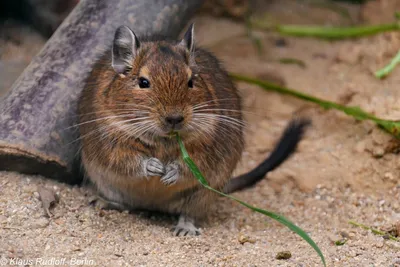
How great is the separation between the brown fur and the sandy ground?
0.28m

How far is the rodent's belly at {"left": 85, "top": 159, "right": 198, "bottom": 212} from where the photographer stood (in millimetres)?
4961

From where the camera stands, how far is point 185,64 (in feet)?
15.3

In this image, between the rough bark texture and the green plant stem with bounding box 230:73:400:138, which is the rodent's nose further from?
the green plant stem with bounding box 230:73:400:138

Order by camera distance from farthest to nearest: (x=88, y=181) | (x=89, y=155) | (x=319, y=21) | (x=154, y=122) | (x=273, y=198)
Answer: (x=319, y=21), (x=273, y=198), (x=88, y=181), (x=89, y=155), (x=154, y=122)

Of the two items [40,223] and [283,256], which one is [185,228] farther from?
[40,223]

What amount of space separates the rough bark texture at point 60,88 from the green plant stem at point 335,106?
1.52 meters

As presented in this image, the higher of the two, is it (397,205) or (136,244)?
(397,205)

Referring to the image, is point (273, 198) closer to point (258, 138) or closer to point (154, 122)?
point (258, 138)

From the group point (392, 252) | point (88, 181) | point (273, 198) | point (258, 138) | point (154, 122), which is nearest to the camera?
point (154, 122)

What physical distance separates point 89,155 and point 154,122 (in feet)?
3.08

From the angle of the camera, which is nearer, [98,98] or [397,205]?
[98,98]

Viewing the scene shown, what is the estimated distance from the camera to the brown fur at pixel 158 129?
14.8ft

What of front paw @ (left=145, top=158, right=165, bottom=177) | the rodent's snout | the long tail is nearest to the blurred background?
front paw @ (left=145, top=158, right=165, bottom=177)

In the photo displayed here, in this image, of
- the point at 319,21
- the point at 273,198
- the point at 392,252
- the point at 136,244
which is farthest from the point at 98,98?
the point at 319,21
